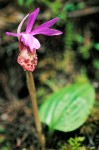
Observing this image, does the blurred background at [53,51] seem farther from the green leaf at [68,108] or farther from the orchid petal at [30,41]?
the orchid petal at [30,41]

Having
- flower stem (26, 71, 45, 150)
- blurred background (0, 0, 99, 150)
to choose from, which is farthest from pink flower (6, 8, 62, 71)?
blurred background (0, 0, 99, 150)

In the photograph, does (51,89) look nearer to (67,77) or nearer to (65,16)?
(67,77)

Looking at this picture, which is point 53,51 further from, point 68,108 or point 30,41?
point 30,41

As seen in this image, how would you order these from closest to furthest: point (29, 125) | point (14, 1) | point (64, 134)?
point (64, 134), point (29, 125), point (14, 1)

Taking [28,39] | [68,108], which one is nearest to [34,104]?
[68,108]

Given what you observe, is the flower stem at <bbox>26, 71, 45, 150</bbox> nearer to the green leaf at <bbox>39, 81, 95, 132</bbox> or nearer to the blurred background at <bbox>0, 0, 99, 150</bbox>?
the green leaf at <bbox>39, 81, 95, 132</bbox>

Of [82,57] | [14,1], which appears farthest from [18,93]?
[14,1]

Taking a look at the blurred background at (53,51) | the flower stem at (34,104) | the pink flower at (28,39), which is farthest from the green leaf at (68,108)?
the pink flower at (28,39)

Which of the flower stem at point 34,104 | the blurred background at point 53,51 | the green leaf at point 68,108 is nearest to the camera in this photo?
the flower stem at point 34,104
